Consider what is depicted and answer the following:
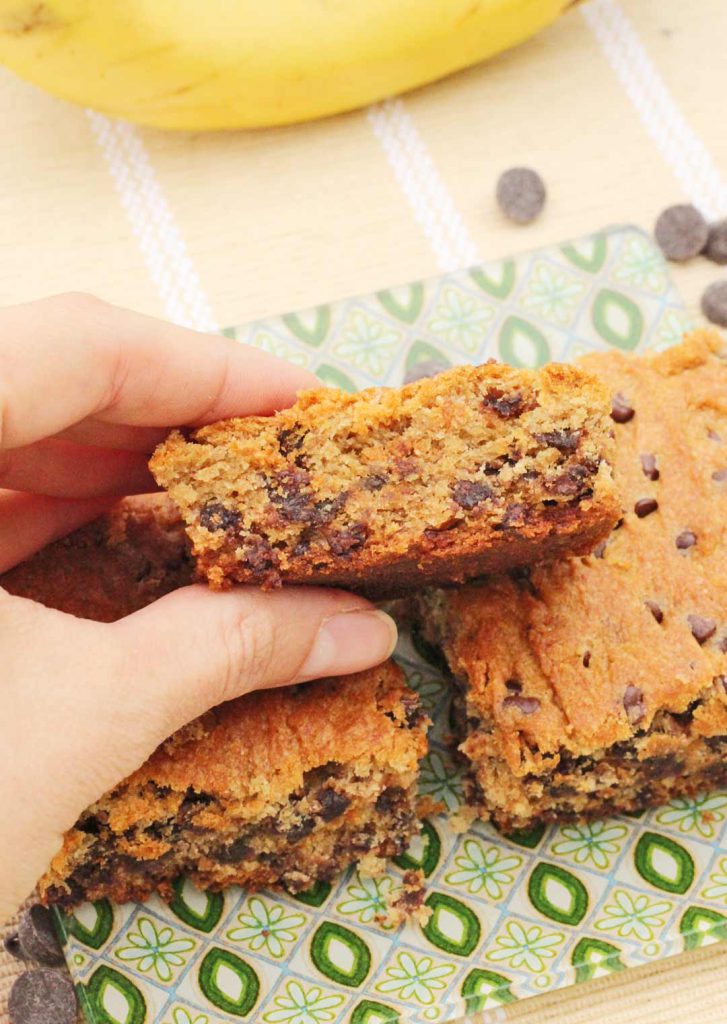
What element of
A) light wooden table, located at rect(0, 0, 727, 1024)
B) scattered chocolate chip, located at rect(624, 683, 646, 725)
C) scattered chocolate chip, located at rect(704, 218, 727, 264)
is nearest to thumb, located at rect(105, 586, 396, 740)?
scattered chocolate chip, located at rect(624, 683, 646, 725)

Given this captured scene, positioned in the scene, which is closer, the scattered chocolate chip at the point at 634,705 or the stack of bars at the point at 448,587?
the stack of bars at the point at 448,587

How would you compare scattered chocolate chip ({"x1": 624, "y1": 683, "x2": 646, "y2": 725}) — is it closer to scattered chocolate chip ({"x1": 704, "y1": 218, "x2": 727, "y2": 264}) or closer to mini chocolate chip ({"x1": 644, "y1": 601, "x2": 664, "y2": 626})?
mini chocolate chip ({"x1": 644, "y1": 601, "x2": 664, "y2": 626})

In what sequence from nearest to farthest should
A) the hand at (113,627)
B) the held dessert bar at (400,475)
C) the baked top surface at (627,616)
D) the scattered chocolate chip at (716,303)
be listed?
the hand at (113,627), the held dessert bar at (400,475), the baked top surface at (627,616), the scattered chocolate chip at (716,303)

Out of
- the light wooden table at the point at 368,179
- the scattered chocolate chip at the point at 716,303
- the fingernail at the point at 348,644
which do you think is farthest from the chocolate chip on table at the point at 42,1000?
the scattered chocolate chip at the point at 716,303

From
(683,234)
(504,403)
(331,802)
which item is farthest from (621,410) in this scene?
(331,802)

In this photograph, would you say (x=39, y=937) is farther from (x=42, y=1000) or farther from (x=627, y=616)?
(x=627, y=616)

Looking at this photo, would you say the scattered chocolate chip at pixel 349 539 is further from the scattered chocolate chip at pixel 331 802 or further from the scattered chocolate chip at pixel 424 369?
the scattered chocolate chip at pixel 424 369

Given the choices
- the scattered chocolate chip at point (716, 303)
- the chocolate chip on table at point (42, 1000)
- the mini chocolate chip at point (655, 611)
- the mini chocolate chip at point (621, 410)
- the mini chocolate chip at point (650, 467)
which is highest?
the scattered chocolate chip at point (716, 303)
